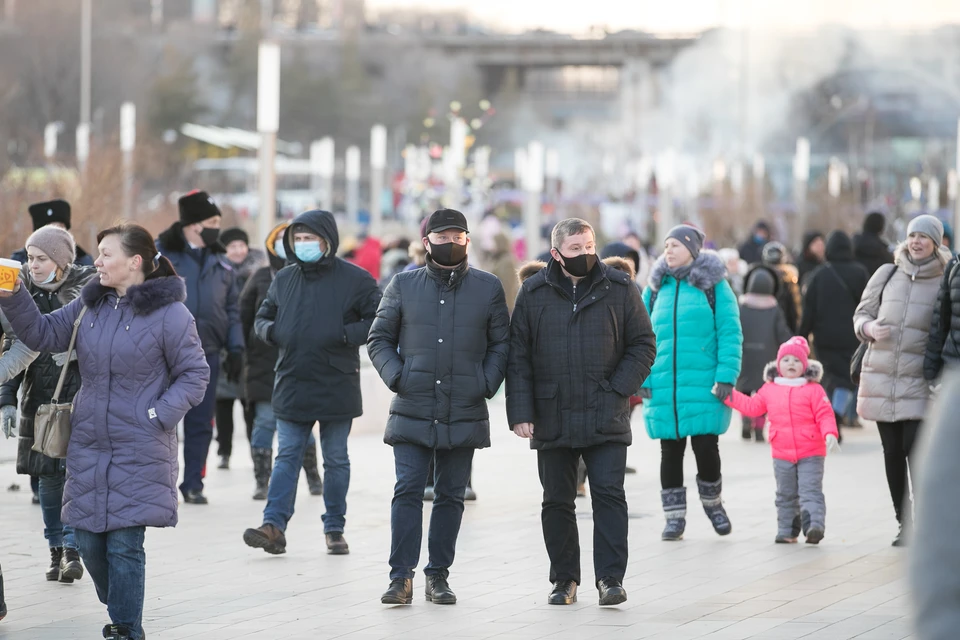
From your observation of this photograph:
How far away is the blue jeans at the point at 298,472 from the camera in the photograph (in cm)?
838

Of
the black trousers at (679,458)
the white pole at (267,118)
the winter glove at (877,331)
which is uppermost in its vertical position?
the white pole at (267,118)

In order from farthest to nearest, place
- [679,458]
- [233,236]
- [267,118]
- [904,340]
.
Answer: [267,118], [233,236], [679,458], [904,340]

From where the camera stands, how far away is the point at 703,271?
8.90 metres

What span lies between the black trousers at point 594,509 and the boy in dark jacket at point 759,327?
22.2ft

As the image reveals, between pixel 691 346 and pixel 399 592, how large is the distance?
244 centimetres

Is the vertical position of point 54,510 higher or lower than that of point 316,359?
lower

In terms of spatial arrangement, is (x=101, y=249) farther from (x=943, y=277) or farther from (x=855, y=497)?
(x=855, y=497)

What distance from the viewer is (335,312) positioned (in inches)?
332

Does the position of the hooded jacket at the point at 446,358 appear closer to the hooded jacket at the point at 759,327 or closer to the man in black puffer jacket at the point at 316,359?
the man in black puffer jacket at the point at 316,359

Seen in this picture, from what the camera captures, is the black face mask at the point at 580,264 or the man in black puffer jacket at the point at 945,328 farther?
the man in black puffer jacket at the point at 945,328

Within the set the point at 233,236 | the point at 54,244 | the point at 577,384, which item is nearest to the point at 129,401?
the point at 54,244

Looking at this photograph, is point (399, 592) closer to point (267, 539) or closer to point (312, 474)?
point (267, 539)

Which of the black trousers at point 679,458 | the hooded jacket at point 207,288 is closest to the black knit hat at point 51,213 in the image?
the hooded jacket at point 207,288

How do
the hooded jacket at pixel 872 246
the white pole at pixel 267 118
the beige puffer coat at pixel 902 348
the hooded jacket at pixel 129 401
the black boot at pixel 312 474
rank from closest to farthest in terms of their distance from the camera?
the hooded jacket at pixel 129 401, the beige puffer coat at pixel 902 348, the black boot at pixel 312 474, the white pole at pixel 267 118, the hooded jacket at pixel 872 246
